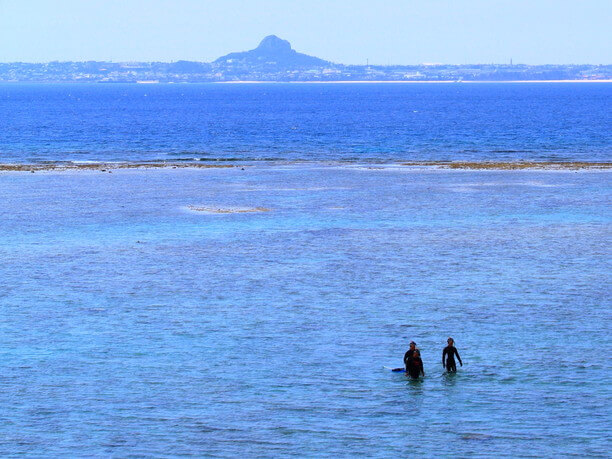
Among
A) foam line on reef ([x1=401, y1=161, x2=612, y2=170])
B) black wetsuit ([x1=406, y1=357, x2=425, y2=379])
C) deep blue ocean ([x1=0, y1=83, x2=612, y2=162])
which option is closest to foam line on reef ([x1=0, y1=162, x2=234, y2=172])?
deep blue ocean ([x1=0, y1=83, x2=612, y2=162])

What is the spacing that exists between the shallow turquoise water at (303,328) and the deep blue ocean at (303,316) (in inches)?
5.1

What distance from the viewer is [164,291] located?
4747 cm

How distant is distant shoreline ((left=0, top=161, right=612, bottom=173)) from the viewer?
102688mm

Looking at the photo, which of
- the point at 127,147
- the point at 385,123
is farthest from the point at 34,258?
the point at 385,123

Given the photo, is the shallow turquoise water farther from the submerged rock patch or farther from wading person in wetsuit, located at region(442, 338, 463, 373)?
the submerged rock patch

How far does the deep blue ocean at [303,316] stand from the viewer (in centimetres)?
3011

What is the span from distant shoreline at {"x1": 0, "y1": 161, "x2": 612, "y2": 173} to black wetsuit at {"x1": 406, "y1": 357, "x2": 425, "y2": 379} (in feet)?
230

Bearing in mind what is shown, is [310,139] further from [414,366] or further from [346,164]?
[414,366]

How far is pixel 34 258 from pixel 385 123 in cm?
13481

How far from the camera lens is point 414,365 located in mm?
33875

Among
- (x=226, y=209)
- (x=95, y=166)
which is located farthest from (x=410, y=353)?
(x=95, y=166)

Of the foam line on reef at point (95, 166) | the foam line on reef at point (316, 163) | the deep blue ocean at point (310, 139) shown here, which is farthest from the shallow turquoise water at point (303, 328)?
the deep blue ocean at point (310, 139)

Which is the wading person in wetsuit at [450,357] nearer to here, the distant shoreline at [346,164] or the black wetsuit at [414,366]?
the black wetsuit at [414,366]

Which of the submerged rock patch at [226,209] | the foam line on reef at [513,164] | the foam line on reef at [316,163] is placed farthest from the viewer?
the foam line on reef at [316,163]
